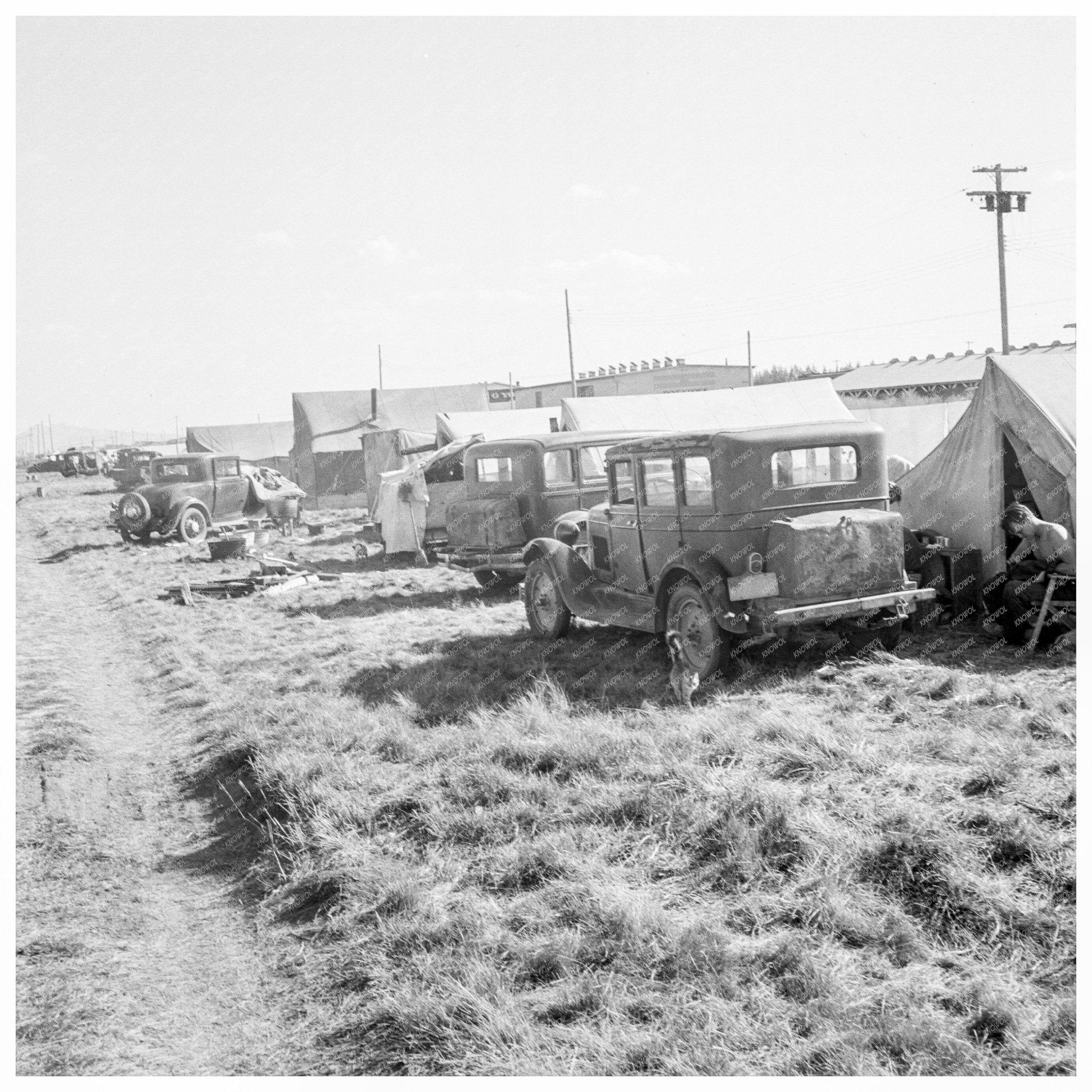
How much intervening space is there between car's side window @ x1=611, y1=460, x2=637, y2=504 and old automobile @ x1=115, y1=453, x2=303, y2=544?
516 inches

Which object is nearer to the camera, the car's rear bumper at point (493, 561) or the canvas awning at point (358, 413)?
the car's rear bumper at point (493, 561)

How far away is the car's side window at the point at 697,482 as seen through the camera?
8.01 m

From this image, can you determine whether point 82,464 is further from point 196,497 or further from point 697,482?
point 697,482

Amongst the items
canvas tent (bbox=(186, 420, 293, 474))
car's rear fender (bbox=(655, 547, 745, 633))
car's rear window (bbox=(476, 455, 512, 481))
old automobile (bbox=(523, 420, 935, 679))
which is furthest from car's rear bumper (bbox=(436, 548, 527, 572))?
canvas tent (bbox=(186, 420, 293, 474))

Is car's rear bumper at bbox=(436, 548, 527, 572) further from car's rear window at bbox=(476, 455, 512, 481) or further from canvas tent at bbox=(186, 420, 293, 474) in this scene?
canvas tent at bbox=(186, 420, 293, 474)

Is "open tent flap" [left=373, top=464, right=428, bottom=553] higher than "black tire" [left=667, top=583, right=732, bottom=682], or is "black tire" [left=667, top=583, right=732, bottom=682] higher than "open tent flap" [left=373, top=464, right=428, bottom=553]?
"open tent flap" [left=373, top=464, right=428, bottom=553]

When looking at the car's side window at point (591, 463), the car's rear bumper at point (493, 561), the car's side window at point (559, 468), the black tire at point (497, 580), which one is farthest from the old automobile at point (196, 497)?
the car's side window at point (591, 463)

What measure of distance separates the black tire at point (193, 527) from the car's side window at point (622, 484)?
42.5 ft

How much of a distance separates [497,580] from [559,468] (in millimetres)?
1876

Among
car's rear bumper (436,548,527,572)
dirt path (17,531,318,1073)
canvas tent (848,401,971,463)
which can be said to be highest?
canvas tent (848,401,971,463)

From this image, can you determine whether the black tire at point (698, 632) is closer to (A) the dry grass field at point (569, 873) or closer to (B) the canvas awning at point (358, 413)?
(A) the dry grass field at point (569, 873)

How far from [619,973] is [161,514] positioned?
18.6 metres

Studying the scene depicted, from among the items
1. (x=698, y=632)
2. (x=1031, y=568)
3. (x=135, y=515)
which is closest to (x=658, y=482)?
(x=698, y=632)

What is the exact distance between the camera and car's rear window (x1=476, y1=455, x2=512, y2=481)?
12.9 meters
